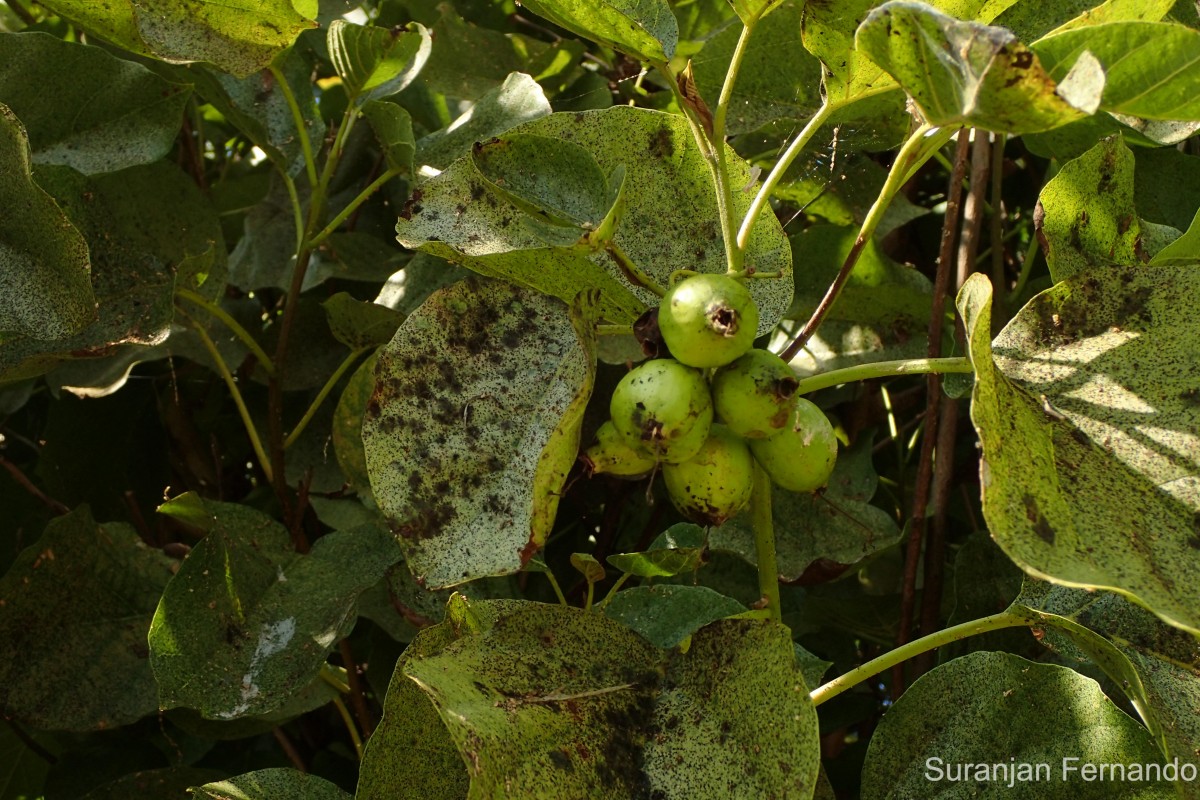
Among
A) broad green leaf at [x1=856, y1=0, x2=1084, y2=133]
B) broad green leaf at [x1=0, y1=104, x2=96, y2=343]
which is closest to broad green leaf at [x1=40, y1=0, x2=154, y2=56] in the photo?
broad green leaf at [x1=0, y1=104, x2=96, y2=343]

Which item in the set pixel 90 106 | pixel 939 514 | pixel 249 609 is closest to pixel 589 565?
pixel 249 609

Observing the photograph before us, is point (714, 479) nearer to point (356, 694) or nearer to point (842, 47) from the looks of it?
point (842, 47)

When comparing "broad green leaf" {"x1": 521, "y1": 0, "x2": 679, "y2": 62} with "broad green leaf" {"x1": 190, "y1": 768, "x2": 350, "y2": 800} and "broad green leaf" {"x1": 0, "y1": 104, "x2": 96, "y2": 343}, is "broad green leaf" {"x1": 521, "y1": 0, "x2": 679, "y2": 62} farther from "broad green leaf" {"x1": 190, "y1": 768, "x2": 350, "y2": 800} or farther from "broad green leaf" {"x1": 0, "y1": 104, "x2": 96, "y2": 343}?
"broad green leaf" {"x1": 190, "y1": 768, "x2": 350, "y2": 800}

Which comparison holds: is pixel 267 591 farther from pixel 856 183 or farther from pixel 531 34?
pixel 531 34

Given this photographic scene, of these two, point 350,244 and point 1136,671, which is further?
point 350,244

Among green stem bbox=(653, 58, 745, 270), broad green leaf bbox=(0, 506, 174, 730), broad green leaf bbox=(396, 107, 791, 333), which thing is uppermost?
green stem bbox=(653, 58, 745, 270)

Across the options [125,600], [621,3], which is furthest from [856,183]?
[125,600]
